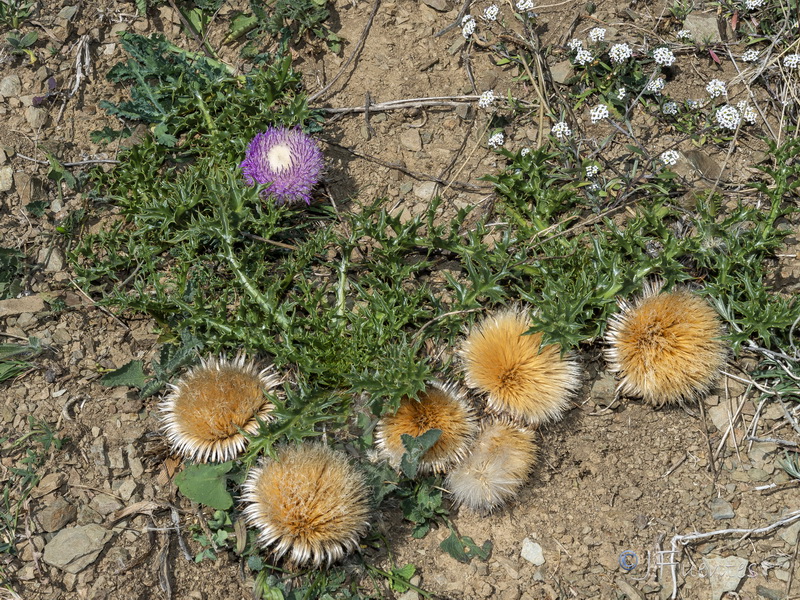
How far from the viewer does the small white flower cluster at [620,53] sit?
4254 mm

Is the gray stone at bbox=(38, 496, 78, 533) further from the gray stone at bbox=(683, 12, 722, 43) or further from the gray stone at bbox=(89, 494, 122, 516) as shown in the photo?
the gray stone at bbox=(683, 12, 722, 43)

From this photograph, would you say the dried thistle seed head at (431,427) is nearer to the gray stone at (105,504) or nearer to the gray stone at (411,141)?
the gray stone at (105,504)

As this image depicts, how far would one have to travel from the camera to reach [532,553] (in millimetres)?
3436

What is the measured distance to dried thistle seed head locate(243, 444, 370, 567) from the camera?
10.2 ft

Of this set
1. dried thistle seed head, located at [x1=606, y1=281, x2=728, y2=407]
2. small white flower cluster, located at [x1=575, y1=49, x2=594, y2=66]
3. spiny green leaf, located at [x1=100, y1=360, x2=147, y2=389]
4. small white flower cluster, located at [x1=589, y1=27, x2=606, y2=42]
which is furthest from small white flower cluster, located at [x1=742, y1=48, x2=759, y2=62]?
spiny green leaf, located at [x1=100, y1=360, x2=147, y2=389]

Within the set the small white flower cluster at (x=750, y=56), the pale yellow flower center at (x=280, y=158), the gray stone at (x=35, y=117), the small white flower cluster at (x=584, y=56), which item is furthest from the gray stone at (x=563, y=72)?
the gray stone at (x=35, y=117)

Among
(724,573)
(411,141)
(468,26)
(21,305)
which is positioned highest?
(468,26)

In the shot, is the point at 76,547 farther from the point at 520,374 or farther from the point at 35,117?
the point at 35,117

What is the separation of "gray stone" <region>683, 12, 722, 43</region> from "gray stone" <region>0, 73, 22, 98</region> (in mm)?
4341

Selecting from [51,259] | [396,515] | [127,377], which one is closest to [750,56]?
[396,515]

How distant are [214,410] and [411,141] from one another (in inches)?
84.8

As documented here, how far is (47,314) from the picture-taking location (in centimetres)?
388

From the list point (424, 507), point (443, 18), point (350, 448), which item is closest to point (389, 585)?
point (424, 507)

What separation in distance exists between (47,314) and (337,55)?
2462 mm
